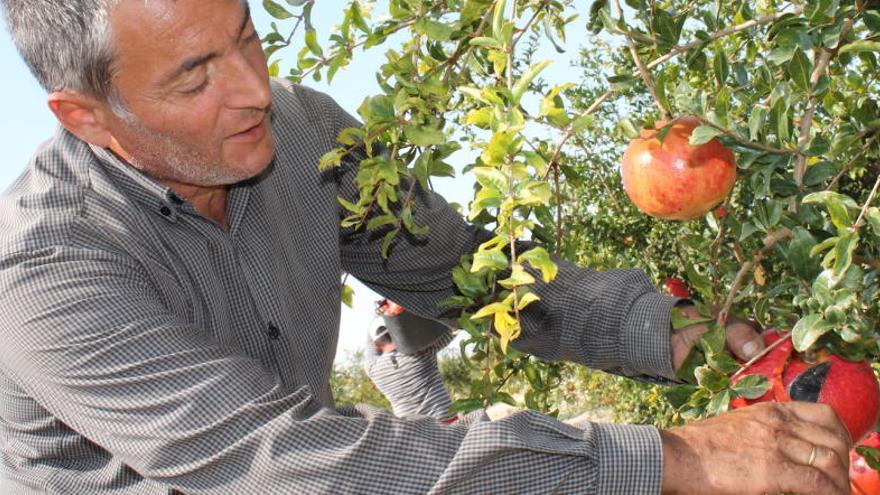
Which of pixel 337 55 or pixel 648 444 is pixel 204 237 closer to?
pixel 337 55

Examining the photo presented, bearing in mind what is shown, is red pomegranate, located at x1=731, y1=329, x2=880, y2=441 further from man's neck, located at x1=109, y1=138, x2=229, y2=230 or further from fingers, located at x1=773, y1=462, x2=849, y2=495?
man's neck, located at x1=109, y1=138, x2=229, y2=230

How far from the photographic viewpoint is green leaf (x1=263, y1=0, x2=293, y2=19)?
177 cm

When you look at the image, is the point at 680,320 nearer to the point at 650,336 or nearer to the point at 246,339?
the point at 650,336

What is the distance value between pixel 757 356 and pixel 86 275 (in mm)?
915

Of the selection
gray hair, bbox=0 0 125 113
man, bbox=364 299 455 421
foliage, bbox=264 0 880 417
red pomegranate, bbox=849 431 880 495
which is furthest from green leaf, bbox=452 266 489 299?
man, bbox=364 299 455 421

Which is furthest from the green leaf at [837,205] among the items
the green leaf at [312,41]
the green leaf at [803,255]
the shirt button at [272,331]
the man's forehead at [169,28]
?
the shirt button at [272,331]

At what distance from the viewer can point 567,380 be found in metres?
Result: 5.62

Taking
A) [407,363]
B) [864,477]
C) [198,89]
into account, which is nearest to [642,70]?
[198,89]

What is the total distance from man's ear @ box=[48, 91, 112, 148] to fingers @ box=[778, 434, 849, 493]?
1.15 m

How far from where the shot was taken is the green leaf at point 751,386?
59.4 inches

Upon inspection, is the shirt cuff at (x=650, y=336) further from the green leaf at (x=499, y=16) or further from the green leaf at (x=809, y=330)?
the green leaf at (x=499, y=16)

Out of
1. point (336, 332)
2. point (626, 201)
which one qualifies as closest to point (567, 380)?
point (626, 201)

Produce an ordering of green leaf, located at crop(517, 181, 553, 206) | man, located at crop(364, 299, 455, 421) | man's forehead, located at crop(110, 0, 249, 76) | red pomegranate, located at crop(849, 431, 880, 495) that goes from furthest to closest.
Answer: man, located at crop(364, 299, 455, 421) < red pomegranate, located at crop(849, 431, 880, 495) < man's forehead, located at crop(110, 0, 249, 76) < green leaf, located at crop(517, 181, 553, 206)

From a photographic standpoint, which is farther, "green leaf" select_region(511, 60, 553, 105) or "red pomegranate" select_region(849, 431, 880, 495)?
"red pomegranate" select_region(849, 431, 880, 495)
